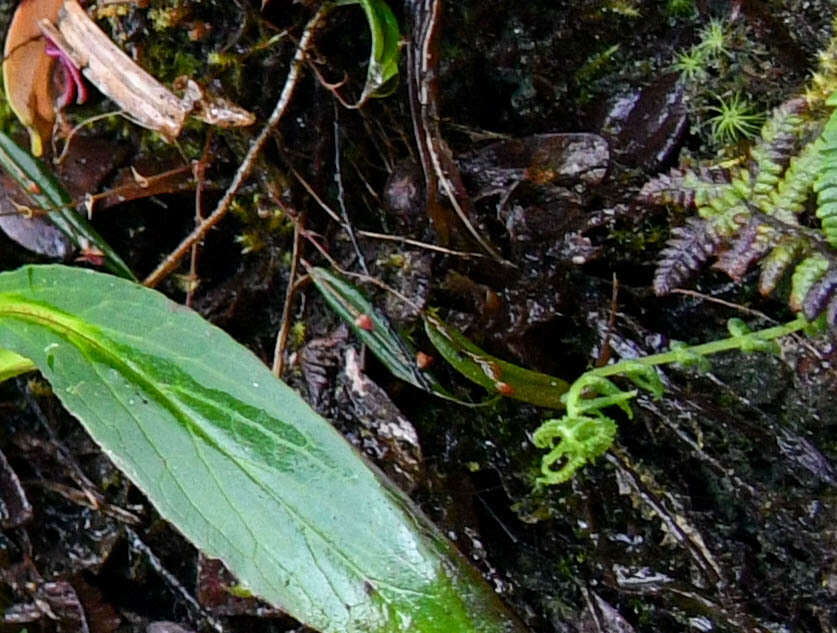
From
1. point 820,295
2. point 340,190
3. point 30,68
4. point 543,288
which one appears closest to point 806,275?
point 820,295

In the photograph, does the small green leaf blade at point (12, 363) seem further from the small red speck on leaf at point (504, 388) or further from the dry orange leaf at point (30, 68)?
the small red speck on leaf at point (504, 388)

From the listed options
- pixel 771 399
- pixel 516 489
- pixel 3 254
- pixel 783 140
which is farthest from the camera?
pixel 3 254

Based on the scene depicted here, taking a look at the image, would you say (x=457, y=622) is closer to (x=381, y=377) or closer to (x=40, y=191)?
(x=381, y=377)

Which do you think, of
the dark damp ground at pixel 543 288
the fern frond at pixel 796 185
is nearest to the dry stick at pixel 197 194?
the dark damp ground at pixel 543 288

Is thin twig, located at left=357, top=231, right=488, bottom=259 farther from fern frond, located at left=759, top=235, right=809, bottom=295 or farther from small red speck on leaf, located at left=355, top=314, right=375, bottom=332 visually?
fern frond, located at left=759, top=235, right=809, bottom=295

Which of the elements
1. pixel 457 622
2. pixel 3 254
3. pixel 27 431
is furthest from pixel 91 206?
pixel 457 622

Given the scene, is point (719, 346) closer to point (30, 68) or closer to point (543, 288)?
point (543, 288)

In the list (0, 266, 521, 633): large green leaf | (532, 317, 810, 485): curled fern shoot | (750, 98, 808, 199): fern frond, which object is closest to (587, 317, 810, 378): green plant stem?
(532, 317, 810, 485): curled fern shoot
